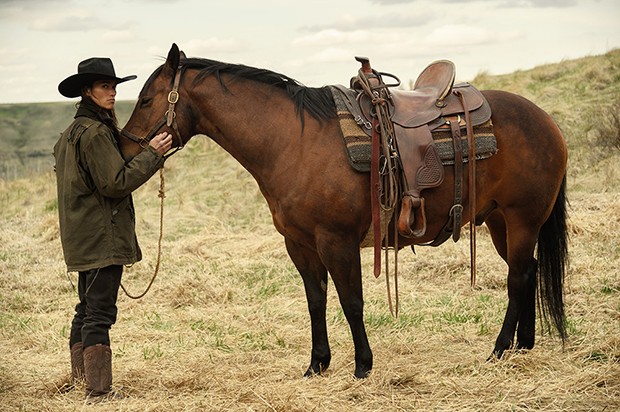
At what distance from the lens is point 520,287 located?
16.6 feet

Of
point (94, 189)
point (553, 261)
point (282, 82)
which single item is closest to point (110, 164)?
point (94, 189)

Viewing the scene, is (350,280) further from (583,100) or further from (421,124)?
(583,100)

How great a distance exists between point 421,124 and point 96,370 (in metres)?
2.53

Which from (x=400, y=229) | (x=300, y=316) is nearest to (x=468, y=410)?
(x=400, y=229)

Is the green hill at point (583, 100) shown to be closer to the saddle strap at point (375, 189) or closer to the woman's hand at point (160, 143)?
the saddle strap at point (375, 189)

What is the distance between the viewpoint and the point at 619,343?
4.96 meters

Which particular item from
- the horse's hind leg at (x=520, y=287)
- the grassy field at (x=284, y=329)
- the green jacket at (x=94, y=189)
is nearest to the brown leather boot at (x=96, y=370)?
the grassy field at (x=284, y=329)

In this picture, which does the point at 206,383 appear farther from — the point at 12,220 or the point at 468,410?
the point at 12,220

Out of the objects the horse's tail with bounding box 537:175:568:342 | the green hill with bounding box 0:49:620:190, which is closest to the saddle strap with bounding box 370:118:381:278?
the horse's tail with bounding box 537:175:568:342

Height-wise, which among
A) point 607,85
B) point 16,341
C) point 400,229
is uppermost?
point 607,85

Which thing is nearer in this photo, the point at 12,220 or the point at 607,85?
the point at 12,220

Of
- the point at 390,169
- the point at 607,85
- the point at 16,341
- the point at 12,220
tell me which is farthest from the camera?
the point at 607,85

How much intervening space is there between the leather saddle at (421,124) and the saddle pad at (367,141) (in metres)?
0.04

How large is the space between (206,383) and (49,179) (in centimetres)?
1304
